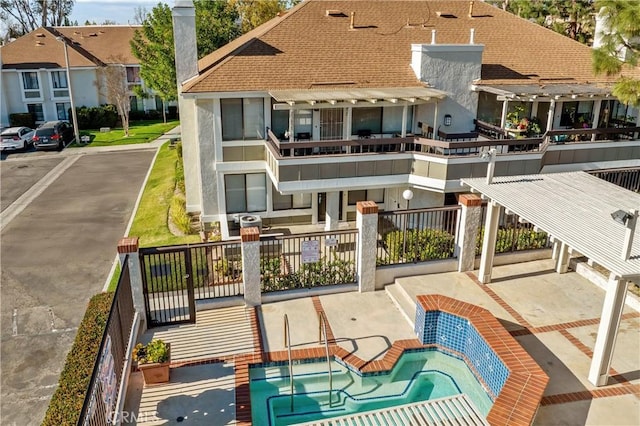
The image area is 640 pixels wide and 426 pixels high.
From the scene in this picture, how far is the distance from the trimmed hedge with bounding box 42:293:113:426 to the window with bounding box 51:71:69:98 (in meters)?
38.9

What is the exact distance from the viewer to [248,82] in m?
20.1

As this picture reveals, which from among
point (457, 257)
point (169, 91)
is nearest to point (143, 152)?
point (169, 91)

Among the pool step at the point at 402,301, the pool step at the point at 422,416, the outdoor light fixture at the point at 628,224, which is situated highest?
the outdoor light fixture at the point at 628,224

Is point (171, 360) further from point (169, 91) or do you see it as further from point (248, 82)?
point (169, 91)

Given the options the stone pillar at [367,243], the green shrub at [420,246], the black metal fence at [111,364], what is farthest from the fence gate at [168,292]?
the green shrub at [420,246]

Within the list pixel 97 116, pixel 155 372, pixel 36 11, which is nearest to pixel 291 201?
pixel 155 372

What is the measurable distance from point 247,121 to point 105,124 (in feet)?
107

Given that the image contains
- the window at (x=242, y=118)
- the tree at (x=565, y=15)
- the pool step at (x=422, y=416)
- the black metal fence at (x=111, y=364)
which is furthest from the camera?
the tree at (x=565, y=15)

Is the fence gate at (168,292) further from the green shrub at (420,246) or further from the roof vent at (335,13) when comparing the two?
the roof vent at (335,13)

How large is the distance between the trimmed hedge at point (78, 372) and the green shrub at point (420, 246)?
8.56 metres

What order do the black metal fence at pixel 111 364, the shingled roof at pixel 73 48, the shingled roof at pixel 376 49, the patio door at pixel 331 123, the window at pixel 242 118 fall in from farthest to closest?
the shingled roof at pixel 73 48 → the patio door at pixel 331 123 → the shingled roof at pixel 376 49 → the window at pixel 242 118 → the black metal fence at pixel 111 364

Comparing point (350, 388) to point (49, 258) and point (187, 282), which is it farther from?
point (49, 258)

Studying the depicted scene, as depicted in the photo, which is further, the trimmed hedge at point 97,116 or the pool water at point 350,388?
the trimmed hedge at point 97,116

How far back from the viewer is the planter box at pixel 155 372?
1080 cm
